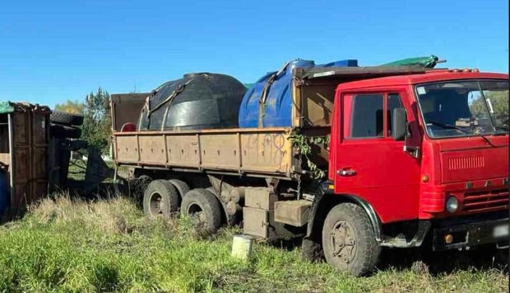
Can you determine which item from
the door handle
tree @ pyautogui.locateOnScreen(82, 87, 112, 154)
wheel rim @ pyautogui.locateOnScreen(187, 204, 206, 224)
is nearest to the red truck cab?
the door handle

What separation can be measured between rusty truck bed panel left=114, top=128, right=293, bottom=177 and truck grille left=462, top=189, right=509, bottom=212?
242cm

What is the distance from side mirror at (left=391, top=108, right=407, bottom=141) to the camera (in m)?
5.93

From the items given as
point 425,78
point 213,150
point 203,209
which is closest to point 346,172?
point 425,78

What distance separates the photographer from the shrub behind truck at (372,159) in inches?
235

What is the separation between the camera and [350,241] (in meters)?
6.66

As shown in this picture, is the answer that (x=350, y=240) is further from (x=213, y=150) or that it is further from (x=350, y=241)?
(x=213, y=150)

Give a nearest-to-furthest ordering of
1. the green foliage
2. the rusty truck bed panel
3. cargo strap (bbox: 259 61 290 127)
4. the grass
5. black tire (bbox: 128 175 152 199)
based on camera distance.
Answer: the grass → the green foliage → the rusty truck bed panel → cargo strap (bbox: 259 61 290 127) → black tire (bbox: 128 175 152 199)

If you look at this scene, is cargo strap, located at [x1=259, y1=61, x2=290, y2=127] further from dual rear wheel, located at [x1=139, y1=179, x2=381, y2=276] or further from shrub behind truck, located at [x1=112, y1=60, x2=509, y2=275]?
dual rear wheel, located at [x1=139, y1=179, x2=381, y2=276]

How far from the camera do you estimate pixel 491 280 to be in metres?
6.20

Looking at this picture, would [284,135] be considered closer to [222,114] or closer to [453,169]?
[453,169]

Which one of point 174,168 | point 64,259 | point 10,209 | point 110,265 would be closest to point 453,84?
point 110,265

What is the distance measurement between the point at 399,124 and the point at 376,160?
561mm

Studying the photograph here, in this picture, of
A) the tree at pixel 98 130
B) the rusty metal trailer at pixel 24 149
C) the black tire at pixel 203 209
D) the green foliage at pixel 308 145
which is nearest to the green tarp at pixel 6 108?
the rusty metal trailer at pixel 24 149

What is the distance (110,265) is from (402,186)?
11.1 feet
